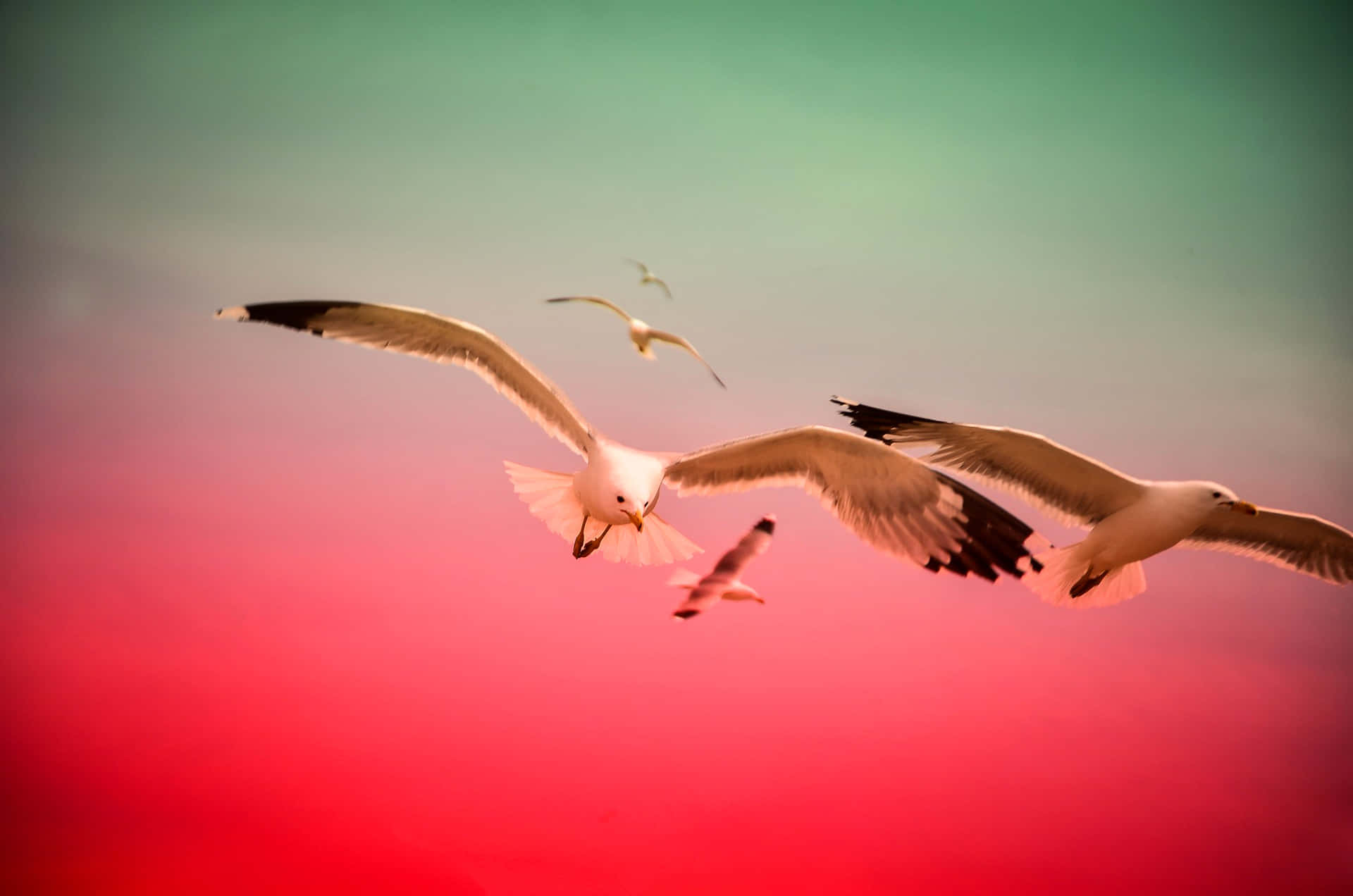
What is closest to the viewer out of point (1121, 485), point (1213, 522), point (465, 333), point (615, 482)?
point (615, 482)

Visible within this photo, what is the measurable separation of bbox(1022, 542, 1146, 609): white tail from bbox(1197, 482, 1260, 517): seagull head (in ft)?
1.02

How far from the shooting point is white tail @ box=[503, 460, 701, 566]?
2537mm

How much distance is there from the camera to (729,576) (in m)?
2.08

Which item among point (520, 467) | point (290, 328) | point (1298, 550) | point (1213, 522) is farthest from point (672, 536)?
point (1298, 550)

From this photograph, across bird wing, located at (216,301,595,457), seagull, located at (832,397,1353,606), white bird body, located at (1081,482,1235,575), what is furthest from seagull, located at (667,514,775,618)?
white bird body, located at (1081,482,1235,575)

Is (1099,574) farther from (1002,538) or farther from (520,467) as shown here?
(520,467)

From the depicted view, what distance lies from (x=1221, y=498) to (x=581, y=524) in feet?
5.88

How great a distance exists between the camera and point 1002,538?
233 centimetres

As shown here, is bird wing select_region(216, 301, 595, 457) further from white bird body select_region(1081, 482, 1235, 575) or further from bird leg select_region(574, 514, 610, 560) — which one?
white bird body select_region(1081, 482, 1235, 575)

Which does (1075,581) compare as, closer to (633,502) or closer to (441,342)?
(633,502)

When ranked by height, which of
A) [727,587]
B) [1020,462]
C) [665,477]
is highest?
[1020,462]

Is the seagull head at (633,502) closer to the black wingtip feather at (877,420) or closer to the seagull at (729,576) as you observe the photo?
the seagull at (729,576)

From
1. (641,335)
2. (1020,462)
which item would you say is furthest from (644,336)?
(1020,462)

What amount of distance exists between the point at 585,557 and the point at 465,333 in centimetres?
70
